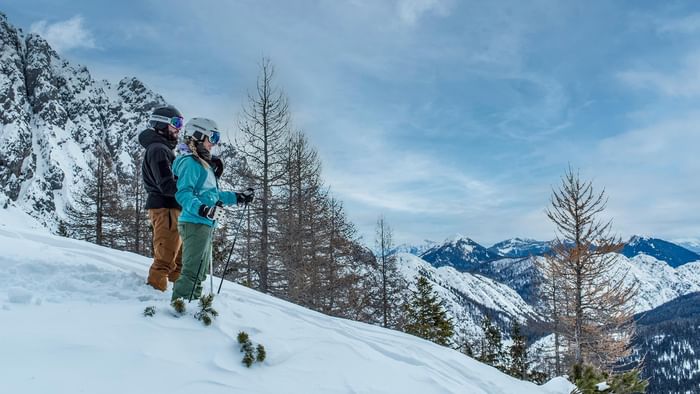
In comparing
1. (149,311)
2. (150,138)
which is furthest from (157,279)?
(150,138)

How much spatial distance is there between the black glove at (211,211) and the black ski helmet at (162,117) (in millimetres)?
1334

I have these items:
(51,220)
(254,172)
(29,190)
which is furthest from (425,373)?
(29,190)

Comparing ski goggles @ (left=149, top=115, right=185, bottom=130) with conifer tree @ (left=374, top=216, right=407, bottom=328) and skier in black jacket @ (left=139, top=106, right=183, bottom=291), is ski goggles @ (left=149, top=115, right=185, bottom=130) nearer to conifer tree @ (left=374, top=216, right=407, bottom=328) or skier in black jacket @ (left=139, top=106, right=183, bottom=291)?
skier in black jacket @ (left=139, top=106, right=183, bottom=291)

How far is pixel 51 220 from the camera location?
94.2m

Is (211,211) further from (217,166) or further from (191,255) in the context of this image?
(217,166)

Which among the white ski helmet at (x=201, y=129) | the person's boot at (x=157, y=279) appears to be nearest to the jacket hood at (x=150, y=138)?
the white ski helmet at (x=201, y=129)

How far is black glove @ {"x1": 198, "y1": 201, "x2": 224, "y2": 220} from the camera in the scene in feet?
14.3

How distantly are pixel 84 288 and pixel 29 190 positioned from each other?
11578cm

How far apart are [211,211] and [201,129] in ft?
3.11

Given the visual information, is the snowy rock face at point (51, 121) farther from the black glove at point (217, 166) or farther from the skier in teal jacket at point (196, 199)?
the skier in teal jacket at point (196, 199)

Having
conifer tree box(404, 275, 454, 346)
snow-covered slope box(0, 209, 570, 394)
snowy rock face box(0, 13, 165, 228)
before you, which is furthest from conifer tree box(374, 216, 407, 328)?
snowy rock face box(0, 13, 165, 228)

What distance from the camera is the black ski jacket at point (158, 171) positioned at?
492 centimetres

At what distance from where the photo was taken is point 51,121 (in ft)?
403

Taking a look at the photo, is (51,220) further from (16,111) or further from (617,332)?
(617,332)
